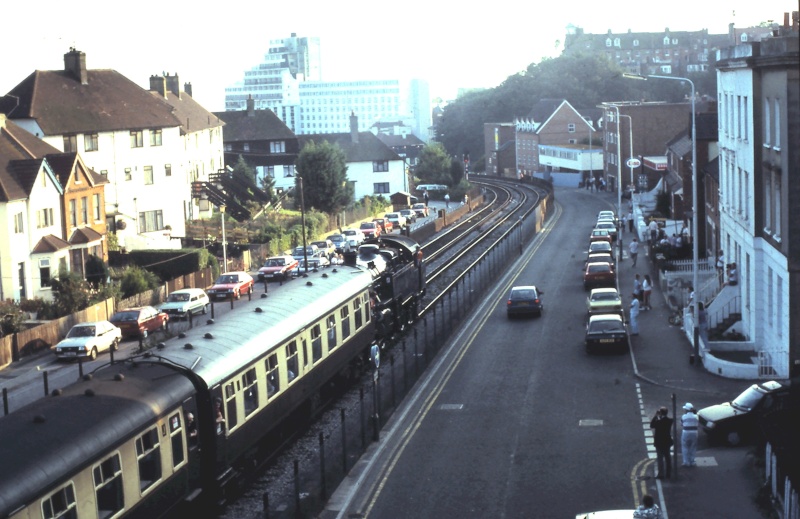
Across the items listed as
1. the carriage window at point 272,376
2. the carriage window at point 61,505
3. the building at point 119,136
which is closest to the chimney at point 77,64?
the building at point 119,136

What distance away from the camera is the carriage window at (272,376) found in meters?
23.4

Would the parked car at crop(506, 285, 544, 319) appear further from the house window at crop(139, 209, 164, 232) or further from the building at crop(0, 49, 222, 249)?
the house window at crop(139, 209, 164, 232)

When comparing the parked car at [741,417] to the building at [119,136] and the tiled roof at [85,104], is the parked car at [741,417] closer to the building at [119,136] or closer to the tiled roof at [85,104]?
the building at [119,136]

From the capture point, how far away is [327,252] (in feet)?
216

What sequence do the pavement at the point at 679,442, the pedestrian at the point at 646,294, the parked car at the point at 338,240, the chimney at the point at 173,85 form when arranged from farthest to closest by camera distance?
the chimney at the point at 173,85, the parked car at the point at 338,240, the pedestrian at the point at 646,294, the pavement at the point at 679,442

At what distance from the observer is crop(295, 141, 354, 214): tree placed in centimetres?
8681

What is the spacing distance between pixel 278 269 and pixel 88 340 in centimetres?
1902

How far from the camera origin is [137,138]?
7131 cm

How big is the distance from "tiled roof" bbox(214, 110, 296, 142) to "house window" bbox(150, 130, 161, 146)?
128 feet

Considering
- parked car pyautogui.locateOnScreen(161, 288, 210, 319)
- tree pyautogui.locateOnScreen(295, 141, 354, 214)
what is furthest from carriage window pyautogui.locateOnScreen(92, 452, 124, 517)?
→ tree pyautogui.locateOnScreen(295, 141, 354, 214)

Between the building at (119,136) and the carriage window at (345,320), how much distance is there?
39.5 metres

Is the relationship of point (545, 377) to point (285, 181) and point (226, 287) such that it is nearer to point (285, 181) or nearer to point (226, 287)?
point (226, 287)

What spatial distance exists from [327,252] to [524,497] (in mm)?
44718

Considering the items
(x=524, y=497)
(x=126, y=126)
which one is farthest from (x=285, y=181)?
(x=524, y=497)
